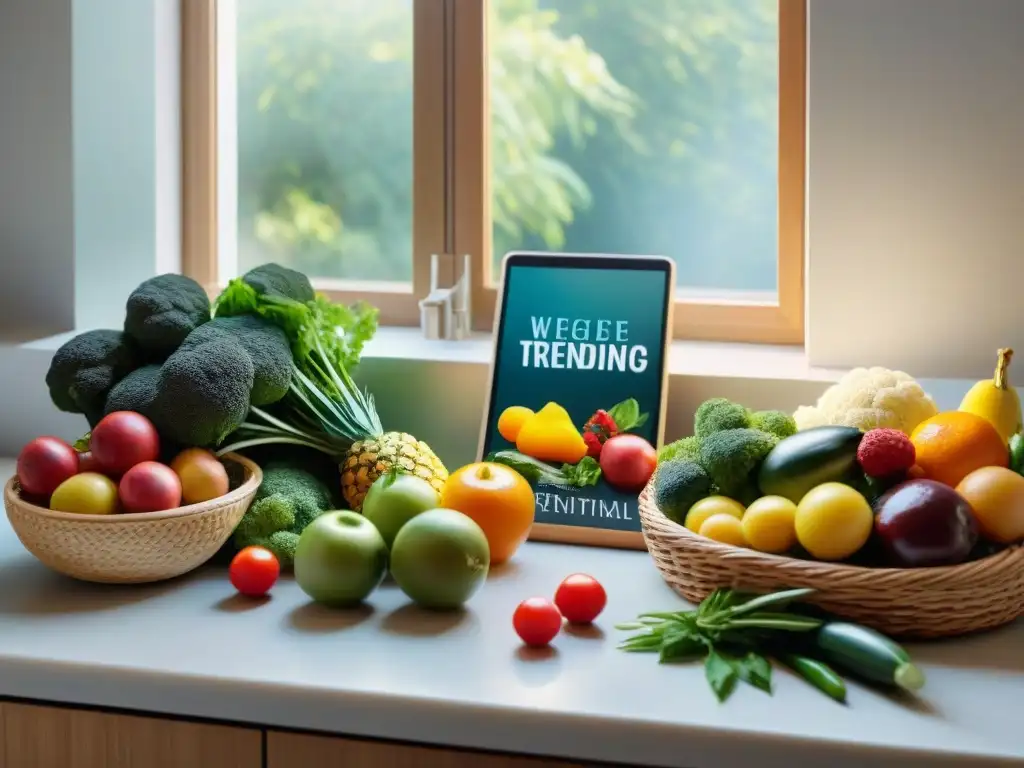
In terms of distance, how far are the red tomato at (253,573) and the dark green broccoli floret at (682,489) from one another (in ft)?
1.49

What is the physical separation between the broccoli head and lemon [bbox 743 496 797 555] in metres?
0.62

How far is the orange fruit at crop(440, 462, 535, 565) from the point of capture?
4.86 ft

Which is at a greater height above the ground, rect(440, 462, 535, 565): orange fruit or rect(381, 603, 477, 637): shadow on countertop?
rect(440, 462, 535, 565): orange fruit

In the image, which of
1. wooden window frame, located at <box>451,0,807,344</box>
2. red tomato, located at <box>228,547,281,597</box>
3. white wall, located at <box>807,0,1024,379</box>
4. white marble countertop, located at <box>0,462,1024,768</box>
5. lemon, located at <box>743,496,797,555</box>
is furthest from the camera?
wooden window frame, located at <box>451,0,807,344</box>

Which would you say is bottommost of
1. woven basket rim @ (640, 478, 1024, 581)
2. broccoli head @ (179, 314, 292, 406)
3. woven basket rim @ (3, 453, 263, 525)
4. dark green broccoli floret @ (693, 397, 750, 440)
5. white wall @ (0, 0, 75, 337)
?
woven basket rim @ (640, 478, 1024, 581)

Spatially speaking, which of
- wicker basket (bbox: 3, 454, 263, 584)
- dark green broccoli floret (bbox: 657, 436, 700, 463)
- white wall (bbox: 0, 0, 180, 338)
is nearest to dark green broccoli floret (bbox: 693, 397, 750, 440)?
dark green broccoli floret (bbox: 657, 436, 700, 463)

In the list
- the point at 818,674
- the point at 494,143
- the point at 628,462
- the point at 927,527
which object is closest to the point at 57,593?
the point at 628,462

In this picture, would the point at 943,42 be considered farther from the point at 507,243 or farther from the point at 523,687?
the point at 523,687

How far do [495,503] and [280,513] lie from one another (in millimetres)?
266

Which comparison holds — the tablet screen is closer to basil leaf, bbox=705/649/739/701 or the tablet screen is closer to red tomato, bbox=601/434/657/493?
red tomato, bbox=601/434/657/493

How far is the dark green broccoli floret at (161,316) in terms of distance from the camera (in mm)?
1568

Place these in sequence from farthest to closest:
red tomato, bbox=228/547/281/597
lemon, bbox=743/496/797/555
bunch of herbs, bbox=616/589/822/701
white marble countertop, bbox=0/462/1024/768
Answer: red tomato, bbox=228/547/281/597, lemon, bbox=743/496/797/555, bunch of herbs, bbox=616/589/822/701, white marble countertop, bbox=0/462/1024/768

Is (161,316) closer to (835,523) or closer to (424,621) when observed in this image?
(424,621)

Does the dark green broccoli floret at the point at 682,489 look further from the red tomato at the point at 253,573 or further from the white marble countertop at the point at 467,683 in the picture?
the red tomato at the point at 253,573
